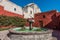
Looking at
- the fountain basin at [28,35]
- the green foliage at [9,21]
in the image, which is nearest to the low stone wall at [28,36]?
the fountain basin at [28,35]

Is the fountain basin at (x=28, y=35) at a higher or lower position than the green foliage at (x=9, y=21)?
lower

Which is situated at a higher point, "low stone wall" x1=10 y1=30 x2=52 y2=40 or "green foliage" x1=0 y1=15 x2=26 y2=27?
"green foliage" x1=0 y1=15 x2=26 y2=27

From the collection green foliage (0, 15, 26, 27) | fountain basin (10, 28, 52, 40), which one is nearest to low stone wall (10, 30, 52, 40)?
fountain basin (10, 28, 52, 40)

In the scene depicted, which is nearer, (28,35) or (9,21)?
(28,35)

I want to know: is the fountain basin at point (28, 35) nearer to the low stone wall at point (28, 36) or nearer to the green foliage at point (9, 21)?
the low stone wall at point (28, 36)

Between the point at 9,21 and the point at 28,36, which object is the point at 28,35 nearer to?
the point at 28,36

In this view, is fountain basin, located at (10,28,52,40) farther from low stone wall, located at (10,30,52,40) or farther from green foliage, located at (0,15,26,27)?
green foliage, located at (0,15,26,27)

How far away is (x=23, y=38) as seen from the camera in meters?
5.79

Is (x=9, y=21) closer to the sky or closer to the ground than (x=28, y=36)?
closer to the sky

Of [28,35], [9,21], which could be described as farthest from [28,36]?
[9,21]

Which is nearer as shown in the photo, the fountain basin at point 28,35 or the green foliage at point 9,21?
the fountain basin at point 28,35

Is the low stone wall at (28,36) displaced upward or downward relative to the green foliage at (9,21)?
downward

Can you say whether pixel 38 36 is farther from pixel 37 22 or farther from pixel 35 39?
pixel 37 22

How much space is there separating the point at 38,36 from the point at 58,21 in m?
11.4
